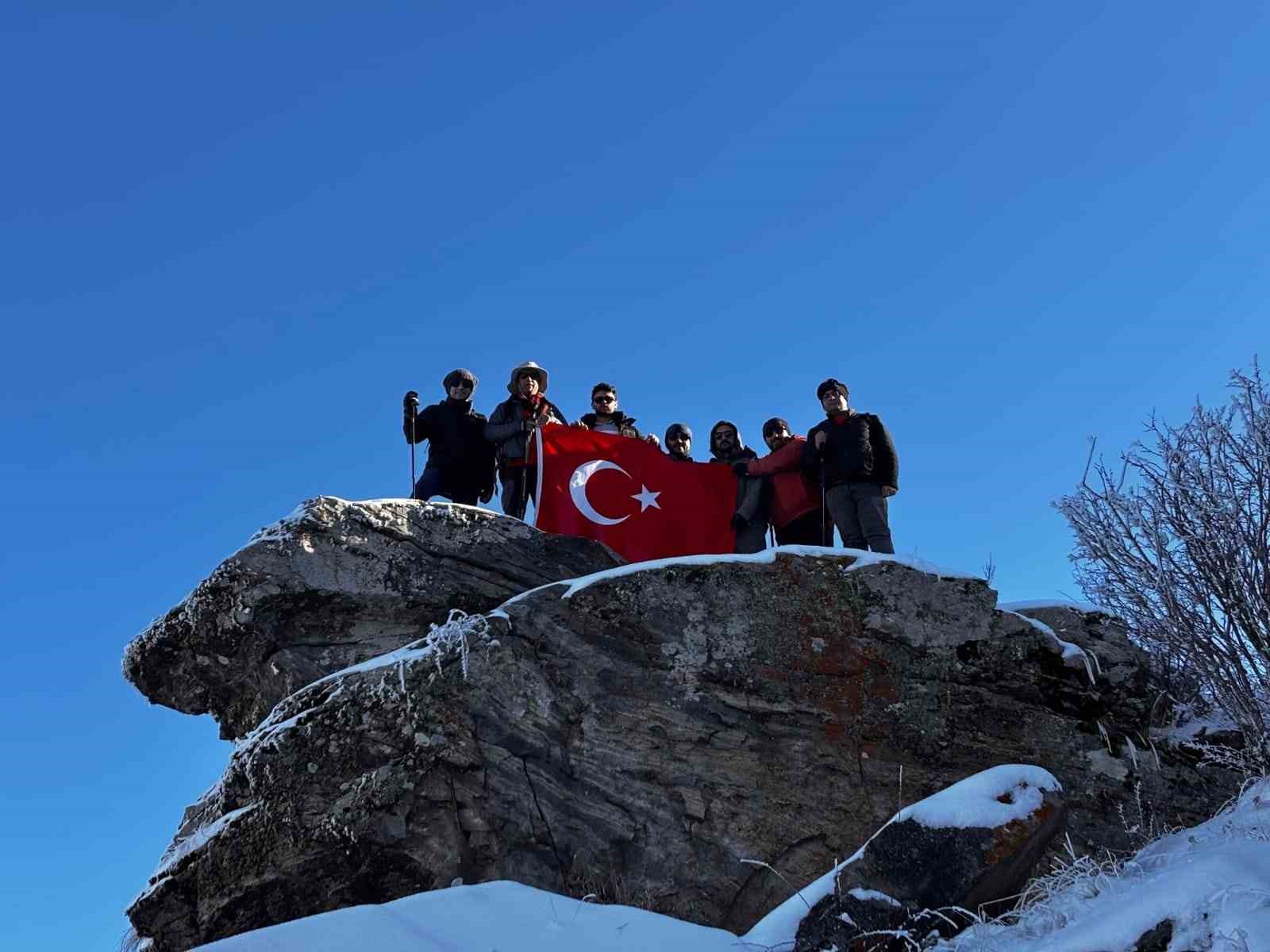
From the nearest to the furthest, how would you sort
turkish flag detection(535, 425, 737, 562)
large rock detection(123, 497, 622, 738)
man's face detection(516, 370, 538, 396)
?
large rock detection(123, 497, 622, 738) → turkish flag detection(535, 425, 737, 562) → man's face detection(516, 370, 538, 396)

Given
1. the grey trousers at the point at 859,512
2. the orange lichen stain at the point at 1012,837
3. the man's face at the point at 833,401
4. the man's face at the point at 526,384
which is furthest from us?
the man's face at the point at 526,384

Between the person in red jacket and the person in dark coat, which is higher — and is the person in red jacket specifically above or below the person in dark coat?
below

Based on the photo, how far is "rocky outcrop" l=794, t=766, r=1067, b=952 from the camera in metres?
5.61

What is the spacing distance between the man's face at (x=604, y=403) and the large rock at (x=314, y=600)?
2775mm

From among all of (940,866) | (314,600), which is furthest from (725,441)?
(940,866)

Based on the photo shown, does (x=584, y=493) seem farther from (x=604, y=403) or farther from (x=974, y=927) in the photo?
(x=974, y=927)

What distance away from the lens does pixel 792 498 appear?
11.2 meters

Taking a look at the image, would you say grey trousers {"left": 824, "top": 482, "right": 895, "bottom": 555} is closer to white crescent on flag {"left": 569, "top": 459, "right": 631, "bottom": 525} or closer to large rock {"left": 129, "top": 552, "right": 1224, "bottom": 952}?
large rock {"left": 129, "top": 552, "right": 1224, "bottom": 952}

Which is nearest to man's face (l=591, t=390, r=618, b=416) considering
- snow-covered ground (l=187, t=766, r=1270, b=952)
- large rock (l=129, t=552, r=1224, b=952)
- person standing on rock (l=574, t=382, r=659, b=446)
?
person standing on rock (l=574, t=382, r=659, b=446)

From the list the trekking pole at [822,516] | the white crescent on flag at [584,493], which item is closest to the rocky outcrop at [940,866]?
the trekking pole at [822,516]

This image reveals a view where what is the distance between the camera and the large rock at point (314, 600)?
927 cm

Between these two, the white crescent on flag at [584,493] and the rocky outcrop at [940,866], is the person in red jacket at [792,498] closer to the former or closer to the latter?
the white crescent on flag at [584,493]

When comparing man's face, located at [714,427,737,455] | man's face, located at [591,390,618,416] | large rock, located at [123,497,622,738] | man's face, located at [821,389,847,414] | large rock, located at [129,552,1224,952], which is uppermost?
man's face, located at [591,390,618,416]

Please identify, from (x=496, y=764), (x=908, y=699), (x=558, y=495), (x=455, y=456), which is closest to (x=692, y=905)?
(x=496, y=764)
